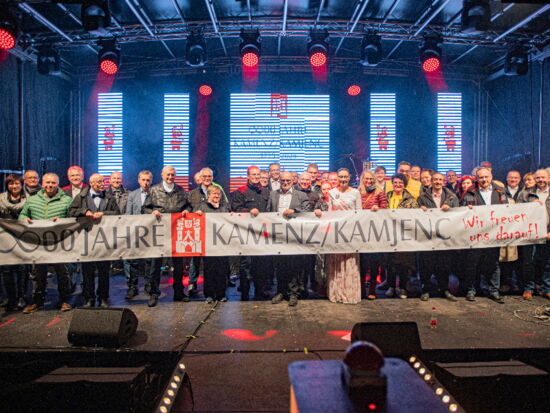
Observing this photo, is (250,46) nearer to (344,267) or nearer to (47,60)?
(47,60)

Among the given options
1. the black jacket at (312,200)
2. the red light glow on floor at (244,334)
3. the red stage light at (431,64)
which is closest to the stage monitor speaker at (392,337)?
the red light glow on floor at (244,334)

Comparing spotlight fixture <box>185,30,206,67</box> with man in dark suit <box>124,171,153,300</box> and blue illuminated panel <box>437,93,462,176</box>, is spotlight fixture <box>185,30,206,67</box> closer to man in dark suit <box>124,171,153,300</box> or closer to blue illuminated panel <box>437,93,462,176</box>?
man in dark suit <box>124,171,153,300</box>

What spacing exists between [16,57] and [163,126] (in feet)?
12.7

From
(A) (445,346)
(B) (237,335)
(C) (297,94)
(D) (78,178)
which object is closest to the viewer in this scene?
(A) (445,346)

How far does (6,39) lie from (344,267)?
7617 mm

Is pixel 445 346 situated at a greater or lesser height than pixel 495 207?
lesser

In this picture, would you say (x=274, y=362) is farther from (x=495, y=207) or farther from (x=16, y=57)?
(x=16, y=57)

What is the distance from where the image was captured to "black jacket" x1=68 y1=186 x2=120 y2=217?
4855 millimetres

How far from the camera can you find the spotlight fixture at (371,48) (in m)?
7.82

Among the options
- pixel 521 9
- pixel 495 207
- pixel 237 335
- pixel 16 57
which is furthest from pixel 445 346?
pixel 16 57

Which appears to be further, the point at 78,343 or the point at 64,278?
→ the point at 64,278

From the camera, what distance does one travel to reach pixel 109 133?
34.5 feet

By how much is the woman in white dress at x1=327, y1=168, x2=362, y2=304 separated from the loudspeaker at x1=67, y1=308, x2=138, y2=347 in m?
2.93

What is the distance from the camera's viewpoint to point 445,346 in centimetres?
351
